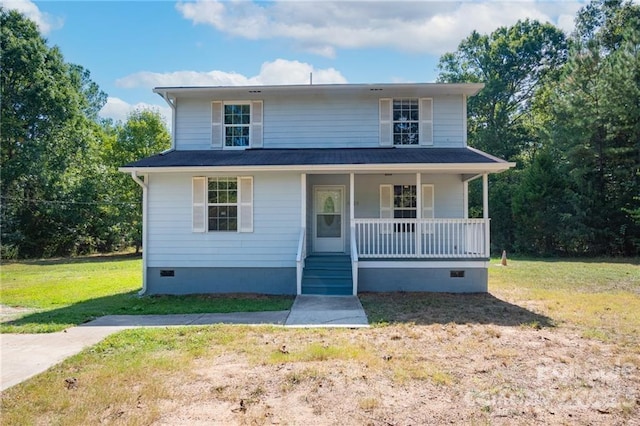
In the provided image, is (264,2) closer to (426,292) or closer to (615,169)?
(426,292)

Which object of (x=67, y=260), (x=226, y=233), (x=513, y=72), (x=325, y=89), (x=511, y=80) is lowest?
(x=67, y=260)

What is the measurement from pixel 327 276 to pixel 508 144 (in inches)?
866

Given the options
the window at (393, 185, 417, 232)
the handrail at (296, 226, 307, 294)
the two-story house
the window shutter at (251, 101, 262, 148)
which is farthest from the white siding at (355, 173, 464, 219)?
the window shutter at (251, 101, 262, 148)

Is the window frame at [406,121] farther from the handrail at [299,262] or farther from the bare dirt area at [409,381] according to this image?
the bare dirt area at [409,381]

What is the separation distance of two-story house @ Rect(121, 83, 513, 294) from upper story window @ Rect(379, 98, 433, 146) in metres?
0.03

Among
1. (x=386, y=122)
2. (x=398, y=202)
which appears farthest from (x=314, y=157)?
(x=398, y=202)

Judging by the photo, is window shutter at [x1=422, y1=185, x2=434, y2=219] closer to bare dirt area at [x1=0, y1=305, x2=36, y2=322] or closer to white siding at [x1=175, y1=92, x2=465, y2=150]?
white siding at [x1=175, y1=92, x2=465, y2=150]

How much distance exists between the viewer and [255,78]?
14.2m

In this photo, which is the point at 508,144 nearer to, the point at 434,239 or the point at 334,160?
the point at 434,239

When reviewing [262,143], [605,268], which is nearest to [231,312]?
[262,143]

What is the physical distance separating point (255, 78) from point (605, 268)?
46.0 feet

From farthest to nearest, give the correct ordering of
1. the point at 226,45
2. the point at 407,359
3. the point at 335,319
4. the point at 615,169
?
1. the point at 615,169
2. the point at 226,45
3. the point at 335,319
4. the point at 407,359

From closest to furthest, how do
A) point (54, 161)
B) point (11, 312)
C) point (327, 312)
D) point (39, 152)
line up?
point (327, 312), point (11, 312), point (39, 152), point (54, 161)

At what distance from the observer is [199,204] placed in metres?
10.4
